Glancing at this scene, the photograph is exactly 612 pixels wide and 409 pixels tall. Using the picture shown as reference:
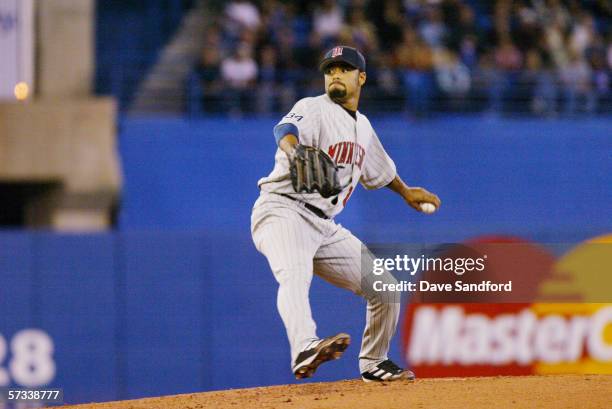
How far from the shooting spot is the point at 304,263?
6.68 metres

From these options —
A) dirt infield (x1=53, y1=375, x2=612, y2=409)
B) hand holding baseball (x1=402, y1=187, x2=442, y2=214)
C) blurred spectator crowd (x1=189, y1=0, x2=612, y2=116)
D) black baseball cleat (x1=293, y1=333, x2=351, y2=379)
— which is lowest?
dirt infield (x1=53, y1=375, x2=612, y2=409)

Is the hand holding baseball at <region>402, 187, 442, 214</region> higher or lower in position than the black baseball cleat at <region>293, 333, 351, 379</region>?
higher

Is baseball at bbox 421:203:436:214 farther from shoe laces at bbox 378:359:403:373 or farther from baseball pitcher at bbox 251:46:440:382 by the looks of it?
shoe laces at bbox 378:359:403:373

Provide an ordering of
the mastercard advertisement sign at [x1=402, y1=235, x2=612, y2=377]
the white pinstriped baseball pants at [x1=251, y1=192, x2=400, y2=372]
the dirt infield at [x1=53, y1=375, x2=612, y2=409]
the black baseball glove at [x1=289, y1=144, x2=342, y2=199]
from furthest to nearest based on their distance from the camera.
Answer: the mastercard advertisement sign at [x1=402, y1=235, x2=612, y2=377] < the dirt infield at [x1=53, y1=375, x2=612, y2=409] < the white pinstriped baseball pants at [x1=251, y1=192, x2=400, y2=372] < the black baseball glove at [x1=289, y1=144, x2=342, y2=199]

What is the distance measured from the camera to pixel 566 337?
909 cm

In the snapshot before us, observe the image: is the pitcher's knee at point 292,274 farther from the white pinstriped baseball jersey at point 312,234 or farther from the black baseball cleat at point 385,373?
the black baseball cleat at point 385,373

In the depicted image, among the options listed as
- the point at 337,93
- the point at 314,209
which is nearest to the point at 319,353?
the point at 314,209

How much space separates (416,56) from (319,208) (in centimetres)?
786

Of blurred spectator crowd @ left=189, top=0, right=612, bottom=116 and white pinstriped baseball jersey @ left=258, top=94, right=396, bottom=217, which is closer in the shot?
white pinstriped baseball jersey @ left=258, top=94, right=396, bottom=217

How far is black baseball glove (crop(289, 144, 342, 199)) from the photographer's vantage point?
20.8 ft

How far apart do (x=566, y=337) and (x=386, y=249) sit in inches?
62.4

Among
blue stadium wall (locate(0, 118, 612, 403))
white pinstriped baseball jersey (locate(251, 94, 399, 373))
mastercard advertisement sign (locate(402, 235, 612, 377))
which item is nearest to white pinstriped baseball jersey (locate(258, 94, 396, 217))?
white pinstriped baseball jersey (locate(251, 94, 399, 373))

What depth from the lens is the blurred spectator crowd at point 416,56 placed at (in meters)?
14.3

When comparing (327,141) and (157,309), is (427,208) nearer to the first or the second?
(327,141)
